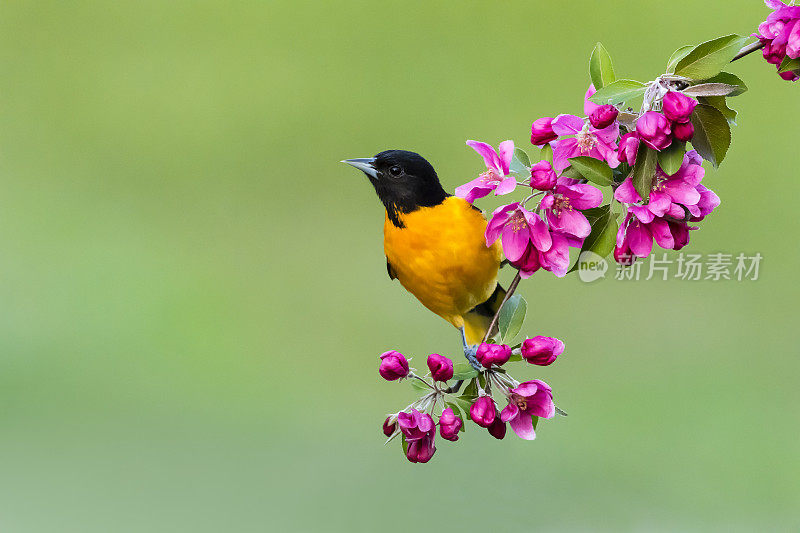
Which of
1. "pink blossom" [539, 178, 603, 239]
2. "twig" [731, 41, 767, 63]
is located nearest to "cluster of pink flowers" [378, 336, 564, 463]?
"pink blossom" [539, 178, 603, 239]

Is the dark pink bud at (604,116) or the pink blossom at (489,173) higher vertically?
the dark pink bud at (604,116)

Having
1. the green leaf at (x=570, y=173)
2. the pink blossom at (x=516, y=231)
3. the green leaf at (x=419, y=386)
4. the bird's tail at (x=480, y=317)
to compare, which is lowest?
the green leaf at (x=419, y=386)

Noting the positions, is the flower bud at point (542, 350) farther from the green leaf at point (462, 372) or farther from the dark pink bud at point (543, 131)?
the dark pink bud at point (543, 131)

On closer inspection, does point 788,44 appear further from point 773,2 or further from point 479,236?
point 479,236

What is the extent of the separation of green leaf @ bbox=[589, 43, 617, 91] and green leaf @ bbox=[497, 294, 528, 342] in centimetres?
23

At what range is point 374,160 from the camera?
110 centimetres

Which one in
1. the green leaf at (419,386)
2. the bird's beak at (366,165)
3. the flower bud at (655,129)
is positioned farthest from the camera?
the bird's beak at (366,165)

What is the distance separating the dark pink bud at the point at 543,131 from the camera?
0.76 meters

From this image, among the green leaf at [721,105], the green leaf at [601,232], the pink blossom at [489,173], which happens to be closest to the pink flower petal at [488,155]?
the pink blossom at [489,173]

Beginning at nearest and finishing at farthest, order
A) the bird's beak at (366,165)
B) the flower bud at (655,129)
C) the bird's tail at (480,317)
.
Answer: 1. the flower bud at (655,129)
2. the bird's beak at (366,165)
3. the bird's tail at (480,317)

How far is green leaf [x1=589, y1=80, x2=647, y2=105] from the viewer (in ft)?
2.33

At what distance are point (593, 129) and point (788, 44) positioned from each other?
21cm

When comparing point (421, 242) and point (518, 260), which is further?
point (421, 242)

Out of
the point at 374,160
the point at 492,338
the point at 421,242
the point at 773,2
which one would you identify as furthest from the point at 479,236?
the point at 773,2
